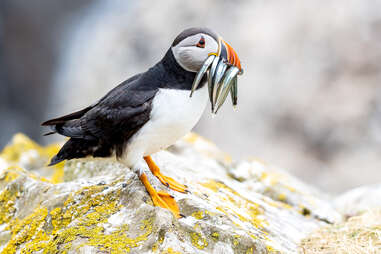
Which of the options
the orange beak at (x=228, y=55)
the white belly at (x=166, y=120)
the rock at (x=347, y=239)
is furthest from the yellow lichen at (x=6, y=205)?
the rock at (x=347, y=239)

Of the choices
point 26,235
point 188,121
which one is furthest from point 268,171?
point 26,235

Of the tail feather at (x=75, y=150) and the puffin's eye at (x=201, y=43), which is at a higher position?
the puffin's eye at (x=201, y=43)

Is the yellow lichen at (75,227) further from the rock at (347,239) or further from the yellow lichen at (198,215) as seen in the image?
the rock at (347,239)

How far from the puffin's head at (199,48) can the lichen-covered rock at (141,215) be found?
1.34m

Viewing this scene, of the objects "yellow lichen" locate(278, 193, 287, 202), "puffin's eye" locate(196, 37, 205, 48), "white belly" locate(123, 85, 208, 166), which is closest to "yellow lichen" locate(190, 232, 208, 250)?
"white belly" locate(123, 85, 208, 166)

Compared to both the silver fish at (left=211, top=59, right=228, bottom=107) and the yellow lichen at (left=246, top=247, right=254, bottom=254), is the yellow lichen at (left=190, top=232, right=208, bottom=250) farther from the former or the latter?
the silver fish at (left=211, top=59, right=228, bottom=107)

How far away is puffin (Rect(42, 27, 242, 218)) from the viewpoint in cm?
366

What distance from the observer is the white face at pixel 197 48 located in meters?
3.63

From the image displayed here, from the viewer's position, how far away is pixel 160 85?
12.5ft

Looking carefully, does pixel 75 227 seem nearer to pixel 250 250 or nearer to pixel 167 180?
pixel 167 180

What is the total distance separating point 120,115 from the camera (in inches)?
149

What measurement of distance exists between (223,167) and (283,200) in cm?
129

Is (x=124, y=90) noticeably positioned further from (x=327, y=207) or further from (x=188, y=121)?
(x=327, y=207)

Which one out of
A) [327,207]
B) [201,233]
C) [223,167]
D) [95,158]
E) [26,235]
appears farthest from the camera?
[223,167]
